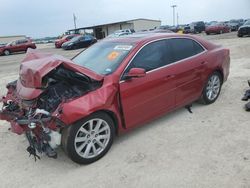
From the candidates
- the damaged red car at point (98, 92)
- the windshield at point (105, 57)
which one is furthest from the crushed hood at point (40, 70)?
the windshield at point (105, 57)

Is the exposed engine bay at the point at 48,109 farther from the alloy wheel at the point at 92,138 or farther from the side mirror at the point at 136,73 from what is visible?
the side mirror at the point at 136,73

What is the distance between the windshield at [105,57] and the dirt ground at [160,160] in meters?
1.16

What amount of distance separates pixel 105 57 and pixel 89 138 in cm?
143

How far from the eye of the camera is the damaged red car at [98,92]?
12.4ft

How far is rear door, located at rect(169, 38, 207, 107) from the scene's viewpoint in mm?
5184

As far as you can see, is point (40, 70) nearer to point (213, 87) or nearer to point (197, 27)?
point (213, 87)

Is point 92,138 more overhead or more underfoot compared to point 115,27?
more underfoot

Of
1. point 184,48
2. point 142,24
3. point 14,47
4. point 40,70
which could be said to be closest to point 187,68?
point 184,48

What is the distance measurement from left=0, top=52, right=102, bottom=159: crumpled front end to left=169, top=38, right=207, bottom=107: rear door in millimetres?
1658

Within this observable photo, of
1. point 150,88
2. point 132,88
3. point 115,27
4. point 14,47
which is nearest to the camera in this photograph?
point 132,88

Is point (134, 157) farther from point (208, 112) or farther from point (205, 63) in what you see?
point (205, 63)

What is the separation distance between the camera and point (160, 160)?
4.02m

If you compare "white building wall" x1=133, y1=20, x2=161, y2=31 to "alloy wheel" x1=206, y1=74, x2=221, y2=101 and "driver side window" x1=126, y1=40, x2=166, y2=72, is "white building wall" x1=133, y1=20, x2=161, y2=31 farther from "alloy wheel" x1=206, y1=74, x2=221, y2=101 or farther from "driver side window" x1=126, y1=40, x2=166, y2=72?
"driver side window" x1=126, y1=40, x2=166, y2=72

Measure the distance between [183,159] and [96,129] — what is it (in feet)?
4.03
